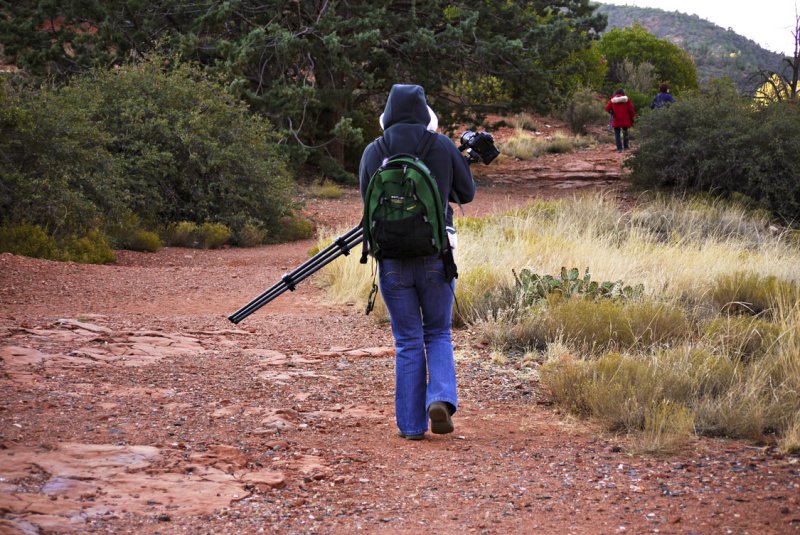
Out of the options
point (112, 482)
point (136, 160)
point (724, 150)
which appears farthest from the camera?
point (724, 150)

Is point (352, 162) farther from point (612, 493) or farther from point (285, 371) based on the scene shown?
point (612, 493)

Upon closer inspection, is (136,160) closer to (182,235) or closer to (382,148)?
(182,235)

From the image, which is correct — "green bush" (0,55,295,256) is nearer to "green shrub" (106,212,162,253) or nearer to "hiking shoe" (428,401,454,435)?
"green shrub" (106,212,162,253)

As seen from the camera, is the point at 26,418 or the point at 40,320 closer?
the point at 26,418

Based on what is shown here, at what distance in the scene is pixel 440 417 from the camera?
521cm

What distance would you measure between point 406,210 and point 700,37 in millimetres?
75359

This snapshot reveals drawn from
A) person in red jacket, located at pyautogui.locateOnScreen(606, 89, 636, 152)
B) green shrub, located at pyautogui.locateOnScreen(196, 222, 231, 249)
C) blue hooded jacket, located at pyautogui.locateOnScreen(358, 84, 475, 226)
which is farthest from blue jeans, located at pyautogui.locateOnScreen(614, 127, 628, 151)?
blue hooded jacket, located at pyautogui.locateOnScreen(358, 84, 475, 226)

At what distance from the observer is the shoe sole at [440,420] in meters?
5.20

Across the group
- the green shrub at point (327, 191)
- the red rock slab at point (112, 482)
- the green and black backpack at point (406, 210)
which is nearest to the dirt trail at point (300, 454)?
the red rock slab at point (112, 482)

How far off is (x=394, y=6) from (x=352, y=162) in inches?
196

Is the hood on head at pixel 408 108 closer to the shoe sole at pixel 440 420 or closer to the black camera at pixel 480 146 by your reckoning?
the black camera at pixel 480 146

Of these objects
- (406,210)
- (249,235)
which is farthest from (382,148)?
(249,235)

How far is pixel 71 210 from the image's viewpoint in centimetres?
1371

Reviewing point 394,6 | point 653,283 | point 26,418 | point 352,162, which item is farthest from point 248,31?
point 26,418
